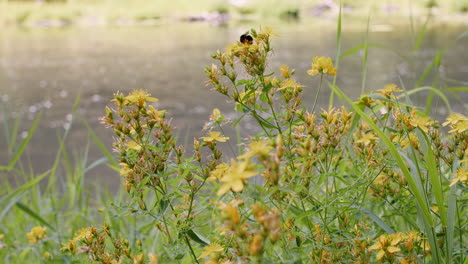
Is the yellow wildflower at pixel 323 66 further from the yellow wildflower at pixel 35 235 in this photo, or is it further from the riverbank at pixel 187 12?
the riverbank at pixel 187 12

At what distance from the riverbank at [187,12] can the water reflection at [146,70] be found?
399 centimetres

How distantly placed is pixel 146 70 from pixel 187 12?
32.8ft

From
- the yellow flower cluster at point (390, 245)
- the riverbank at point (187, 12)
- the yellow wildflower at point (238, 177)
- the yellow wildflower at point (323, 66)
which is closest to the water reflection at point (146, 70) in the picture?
the yellow wildflower at point (323, 66)

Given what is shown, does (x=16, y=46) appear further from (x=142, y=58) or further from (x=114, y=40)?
(x=142, y=58)

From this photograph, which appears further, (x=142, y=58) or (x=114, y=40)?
(x=114, y=40)

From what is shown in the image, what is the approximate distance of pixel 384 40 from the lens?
8992mm

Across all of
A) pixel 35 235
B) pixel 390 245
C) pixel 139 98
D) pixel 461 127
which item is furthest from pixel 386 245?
pixel 35 235

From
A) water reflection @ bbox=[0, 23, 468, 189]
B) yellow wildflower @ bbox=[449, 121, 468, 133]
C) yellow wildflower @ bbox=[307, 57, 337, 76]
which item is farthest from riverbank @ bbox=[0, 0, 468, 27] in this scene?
yellow wildflower @ bbox=[449, 121, 468, 133]

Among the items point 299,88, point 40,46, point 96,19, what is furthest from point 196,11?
point 299,88

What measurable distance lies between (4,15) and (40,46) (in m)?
7.57

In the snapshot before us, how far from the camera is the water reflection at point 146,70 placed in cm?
522

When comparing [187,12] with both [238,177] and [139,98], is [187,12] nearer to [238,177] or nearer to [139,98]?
[139,98]

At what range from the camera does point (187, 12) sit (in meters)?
17.5

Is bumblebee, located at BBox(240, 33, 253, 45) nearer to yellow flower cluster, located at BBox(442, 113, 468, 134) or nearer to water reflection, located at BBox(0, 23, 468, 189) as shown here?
yellow flower cluster, located at BBox(442, 113, 468, 134)
